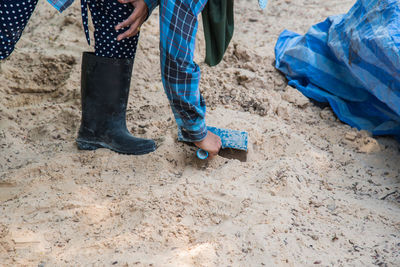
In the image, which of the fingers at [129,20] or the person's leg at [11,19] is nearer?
the person's leg at [11,19]

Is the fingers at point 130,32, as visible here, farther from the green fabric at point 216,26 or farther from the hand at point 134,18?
the green fabric at point 216,26

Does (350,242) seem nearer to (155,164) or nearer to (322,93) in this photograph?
(155,164)

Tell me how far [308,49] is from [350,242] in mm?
1356

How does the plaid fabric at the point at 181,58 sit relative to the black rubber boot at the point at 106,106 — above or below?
above

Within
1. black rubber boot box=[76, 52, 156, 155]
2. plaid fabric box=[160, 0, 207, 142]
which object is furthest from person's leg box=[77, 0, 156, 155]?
plaid fabric box=[160, 0, 207, 142]

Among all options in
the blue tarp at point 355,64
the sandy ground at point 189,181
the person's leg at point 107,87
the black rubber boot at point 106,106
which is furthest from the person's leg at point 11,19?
the blue tarp at point 355,64

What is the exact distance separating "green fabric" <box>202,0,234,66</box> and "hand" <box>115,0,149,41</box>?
228 millimetres

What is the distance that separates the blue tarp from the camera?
1966 mm

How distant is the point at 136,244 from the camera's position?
4.55 feet

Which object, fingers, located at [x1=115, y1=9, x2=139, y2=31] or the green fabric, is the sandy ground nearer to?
the green fabric

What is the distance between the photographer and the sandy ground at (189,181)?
138cm

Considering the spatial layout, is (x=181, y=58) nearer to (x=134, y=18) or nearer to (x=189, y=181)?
(x=134, y=18)

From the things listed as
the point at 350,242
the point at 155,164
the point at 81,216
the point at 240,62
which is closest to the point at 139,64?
the point at 240,62

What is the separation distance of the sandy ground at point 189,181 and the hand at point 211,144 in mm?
84
